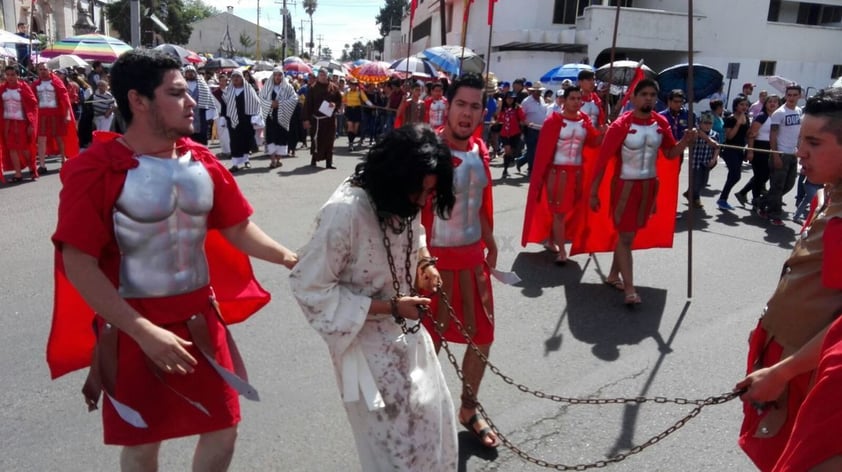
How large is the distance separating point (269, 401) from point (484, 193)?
1731mm

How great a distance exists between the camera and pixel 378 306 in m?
2.26

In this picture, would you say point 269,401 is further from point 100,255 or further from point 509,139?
point 509,139

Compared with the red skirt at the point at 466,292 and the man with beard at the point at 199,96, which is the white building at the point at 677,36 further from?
the red skirt at the point at 466,292

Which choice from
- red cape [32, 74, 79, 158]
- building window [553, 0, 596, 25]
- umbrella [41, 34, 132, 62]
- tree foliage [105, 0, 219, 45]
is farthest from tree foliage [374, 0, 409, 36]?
red cape [32, 74, 79, 158]

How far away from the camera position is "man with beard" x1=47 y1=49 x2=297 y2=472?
2.12 meters

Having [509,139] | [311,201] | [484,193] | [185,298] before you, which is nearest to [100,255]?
[185,298]

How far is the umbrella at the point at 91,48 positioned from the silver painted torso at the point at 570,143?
55.3ft

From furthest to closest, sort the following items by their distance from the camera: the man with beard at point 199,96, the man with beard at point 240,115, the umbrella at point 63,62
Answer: the umbrella at point 63,62, the man with beard at point 199,96, the man with beard at point 240,115

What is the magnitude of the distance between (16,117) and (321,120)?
196 inches

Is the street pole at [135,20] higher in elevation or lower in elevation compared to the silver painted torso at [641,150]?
higher

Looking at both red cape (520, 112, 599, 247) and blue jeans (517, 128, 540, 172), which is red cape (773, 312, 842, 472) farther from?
blue jeans (517, 128, 540, 172)

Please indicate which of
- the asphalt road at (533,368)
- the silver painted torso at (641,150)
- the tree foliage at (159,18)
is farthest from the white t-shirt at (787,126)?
the tree foliage at (159,18)

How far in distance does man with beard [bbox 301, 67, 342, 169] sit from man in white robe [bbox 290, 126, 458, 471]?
10238 mm

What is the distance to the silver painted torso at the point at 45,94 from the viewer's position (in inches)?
419
